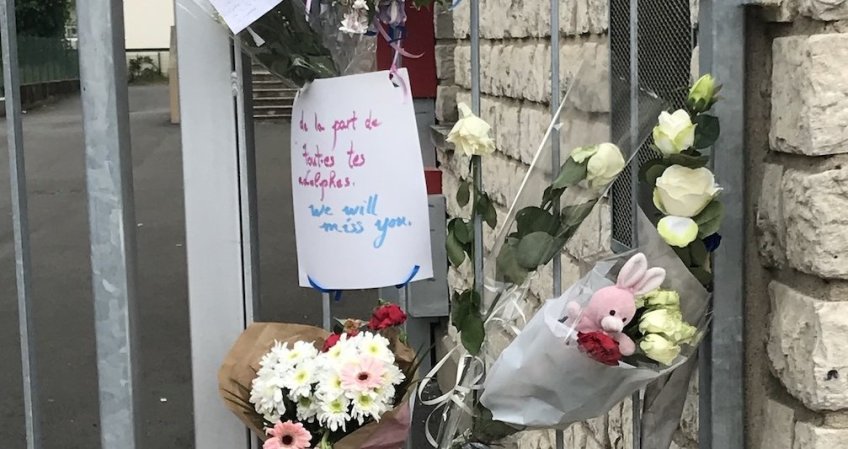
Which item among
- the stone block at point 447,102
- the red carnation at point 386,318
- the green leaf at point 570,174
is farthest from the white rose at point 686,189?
the stone block at point 447,102

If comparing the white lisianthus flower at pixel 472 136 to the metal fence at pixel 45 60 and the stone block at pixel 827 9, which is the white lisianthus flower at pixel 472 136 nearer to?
the stone block at pixel 827 9

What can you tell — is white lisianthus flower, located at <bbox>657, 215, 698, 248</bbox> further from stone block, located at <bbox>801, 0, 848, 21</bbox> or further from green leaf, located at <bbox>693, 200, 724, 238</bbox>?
stone block, located at <bbox>801, 0, 848, 21</bbox>

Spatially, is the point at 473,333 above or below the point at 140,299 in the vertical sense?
above

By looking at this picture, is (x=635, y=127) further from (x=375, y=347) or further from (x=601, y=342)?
(x=375, y=347)

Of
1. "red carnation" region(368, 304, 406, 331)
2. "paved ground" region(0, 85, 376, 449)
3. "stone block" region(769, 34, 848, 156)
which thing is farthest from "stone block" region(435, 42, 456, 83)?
"stone block" region(769, 34, 848, 156)

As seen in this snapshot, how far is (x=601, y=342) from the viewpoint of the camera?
151cm

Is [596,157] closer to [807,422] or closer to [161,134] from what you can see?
[807,422]

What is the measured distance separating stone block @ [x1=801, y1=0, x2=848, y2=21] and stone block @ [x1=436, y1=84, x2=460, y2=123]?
349cm

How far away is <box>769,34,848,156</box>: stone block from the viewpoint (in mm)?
1548

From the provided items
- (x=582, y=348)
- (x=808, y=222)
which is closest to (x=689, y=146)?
(x=808, y=222)

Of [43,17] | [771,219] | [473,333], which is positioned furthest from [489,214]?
[43,17]

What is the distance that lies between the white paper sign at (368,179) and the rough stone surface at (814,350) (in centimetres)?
54

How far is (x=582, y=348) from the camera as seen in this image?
5.05 feet

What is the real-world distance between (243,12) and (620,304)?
26.4 inches
